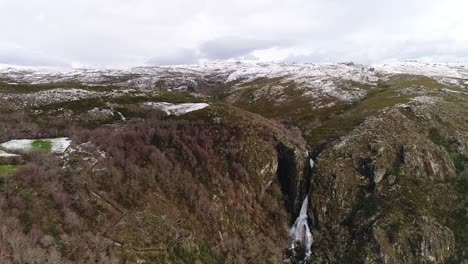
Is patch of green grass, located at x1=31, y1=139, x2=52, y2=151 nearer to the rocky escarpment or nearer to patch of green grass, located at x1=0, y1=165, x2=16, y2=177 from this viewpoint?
patch of green grass, located at x1=0, y1=165, x2=16, y2=177

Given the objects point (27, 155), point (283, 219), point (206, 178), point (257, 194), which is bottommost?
point (283, 219)

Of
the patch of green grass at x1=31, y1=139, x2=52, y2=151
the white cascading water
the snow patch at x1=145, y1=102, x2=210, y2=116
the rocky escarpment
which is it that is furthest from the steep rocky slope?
the patch of green grass at x1=31, y1=139, x2=52, y2=151

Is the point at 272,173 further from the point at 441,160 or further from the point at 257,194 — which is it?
Answer: the point at 441,160

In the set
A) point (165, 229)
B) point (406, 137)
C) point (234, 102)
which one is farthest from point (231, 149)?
point (234, 102)

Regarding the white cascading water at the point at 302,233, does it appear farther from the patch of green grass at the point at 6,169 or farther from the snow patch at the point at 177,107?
the patch of green grass at the point at 6,169

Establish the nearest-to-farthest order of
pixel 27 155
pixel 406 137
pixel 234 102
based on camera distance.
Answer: pixel 27 155 → pixel 406 137 → pixel 234 102

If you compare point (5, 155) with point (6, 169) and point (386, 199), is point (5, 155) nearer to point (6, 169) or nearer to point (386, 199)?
point (6, 169)

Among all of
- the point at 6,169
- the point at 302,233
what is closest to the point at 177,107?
the point at 302,233
